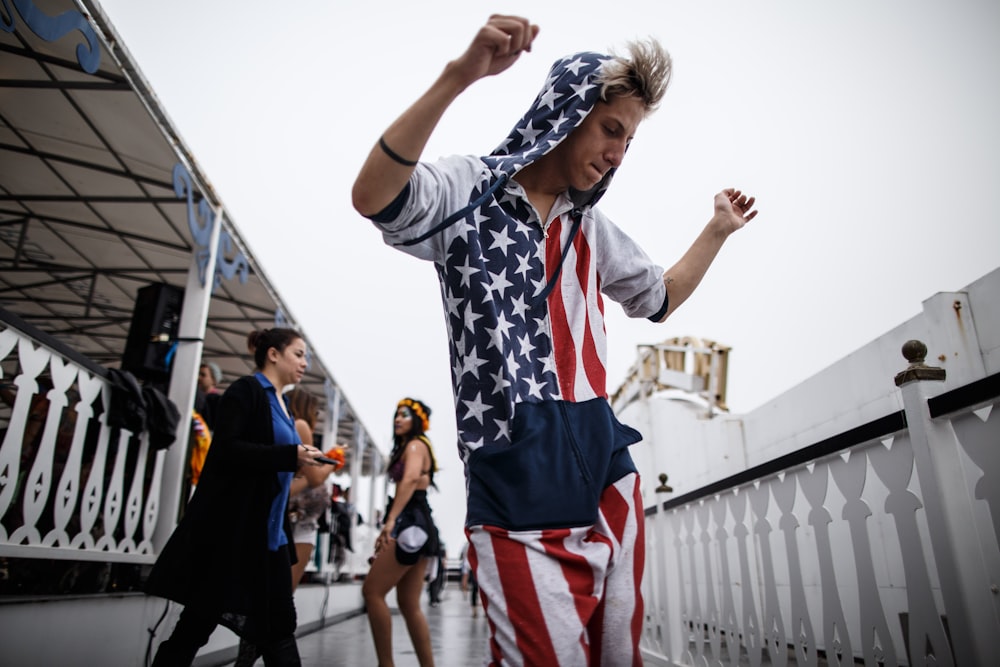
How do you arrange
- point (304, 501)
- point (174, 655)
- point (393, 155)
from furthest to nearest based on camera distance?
point (304, 501)
point (174, 655)
point (393, 155)

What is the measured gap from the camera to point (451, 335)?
998 millimetres

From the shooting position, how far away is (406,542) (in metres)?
3.27

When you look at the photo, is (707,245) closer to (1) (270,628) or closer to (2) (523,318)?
(2) (523,318)

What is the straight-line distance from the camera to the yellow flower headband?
153 inches

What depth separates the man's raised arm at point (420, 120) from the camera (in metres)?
0.80

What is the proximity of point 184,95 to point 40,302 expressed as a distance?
635 cm

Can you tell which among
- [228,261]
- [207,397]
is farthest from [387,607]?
[228,261]

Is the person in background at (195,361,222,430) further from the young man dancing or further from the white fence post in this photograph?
the white fence post

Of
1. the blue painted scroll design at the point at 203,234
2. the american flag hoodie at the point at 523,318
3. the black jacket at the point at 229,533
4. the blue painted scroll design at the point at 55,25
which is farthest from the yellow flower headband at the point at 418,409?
the american flag hoodie at the point at 523,318

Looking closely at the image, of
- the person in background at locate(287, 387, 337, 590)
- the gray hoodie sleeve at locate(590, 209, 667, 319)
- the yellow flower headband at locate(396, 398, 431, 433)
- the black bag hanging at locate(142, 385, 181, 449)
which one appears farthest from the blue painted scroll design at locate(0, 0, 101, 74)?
the gray hoodie sleeve at locate(590, 209, 667, 319)

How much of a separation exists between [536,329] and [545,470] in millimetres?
248

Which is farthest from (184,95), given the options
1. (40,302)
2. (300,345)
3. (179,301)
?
(40,302)

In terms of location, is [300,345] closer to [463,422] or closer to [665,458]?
[463,422]

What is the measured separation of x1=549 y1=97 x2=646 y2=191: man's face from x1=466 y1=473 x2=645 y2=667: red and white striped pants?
557mm
